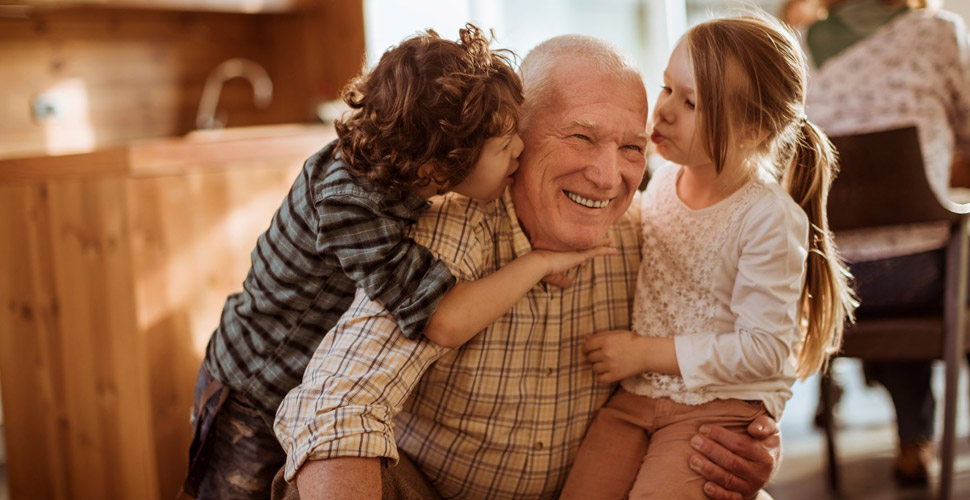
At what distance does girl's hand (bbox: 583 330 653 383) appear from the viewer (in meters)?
1.40

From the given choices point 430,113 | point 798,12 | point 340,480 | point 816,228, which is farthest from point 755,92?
point 798,12

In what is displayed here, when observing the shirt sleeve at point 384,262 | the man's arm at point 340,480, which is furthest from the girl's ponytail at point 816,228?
the man's arm at point 340,480

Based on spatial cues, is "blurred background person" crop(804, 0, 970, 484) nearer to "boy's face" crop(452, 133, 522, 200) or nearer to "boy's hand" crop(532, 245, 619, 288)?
"boy's hand" crop(532, 245, 619, 288)

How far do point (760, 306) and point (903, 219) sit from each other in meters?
1.11

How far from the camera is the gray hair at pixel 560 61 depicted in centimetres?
136

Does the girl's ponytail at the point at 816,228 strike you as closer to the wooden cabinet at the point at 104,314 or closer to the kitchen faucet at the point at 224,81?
the wooden cabinet at the point at 104,314

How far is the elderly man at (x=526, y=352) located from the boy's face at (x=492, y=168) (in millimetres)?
48

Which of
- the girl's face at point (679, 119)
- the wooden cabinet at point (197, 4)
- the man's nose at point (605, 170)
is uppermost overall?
the wooden cabinet at point (197, 4)

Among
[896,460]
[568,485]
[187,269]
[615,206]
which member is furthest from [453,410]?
[896,460]

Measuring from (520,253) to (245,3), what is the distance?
9.95 ft

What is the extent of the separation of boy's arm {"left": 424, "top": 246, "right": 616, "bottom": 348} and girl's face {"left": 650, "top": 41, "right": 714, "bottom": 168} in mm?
319

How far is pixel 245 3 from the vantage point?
3975 millimetres

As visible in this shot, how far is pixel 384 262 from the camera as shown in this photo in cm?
124

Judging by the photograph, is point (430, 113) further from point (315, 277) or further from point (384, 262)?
point (315, 277)
